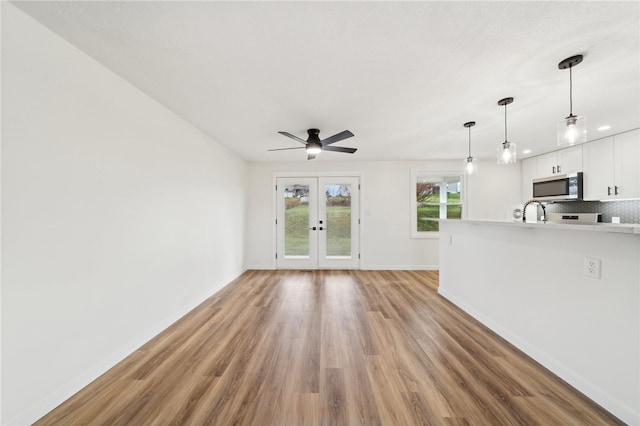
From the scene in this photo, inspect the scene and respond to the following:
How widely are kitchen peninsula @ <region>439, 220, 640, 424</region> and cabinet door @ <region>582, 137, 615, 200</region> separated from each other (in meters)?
2.65

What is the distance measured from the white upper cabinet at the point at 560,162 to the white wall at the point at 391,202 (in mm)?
512

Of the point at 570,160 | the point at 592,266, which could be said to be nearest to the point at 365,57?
the point at 592,266

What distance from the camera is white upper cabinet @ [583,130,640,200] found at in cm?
328

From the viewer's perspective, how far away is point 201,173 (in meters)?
3.27

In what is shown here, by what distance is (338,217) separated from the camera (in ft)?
17.1

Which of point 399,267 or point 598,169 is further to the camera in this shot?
point 399,267

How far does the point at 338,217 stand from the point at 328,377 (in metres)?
3.64

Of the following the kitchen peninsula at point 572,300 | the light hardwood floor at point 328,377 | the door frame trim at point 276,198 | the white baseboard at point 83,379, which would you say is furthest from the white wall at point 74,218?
the kitchen peninsula at point 572,300

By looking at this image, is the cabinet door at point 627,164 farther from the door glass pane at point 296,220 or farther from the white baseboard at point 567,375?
the door glass pane at point 296,220

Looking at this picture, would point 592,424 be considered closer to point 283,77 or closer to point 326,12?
point 326,12

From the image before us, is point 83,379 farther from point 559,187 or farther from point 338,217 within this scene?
point 559,187

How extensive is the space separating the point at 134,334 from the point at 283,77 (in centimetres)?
259

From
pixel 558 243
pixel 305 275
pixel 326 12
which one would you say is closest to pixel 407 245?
pixel 305 275

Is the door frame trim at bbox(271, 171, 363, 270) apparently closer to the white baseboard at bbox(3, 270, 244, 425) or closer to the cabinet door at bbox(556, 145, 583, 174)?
the white baseboard at bbox(3, 270, 244, 425)
